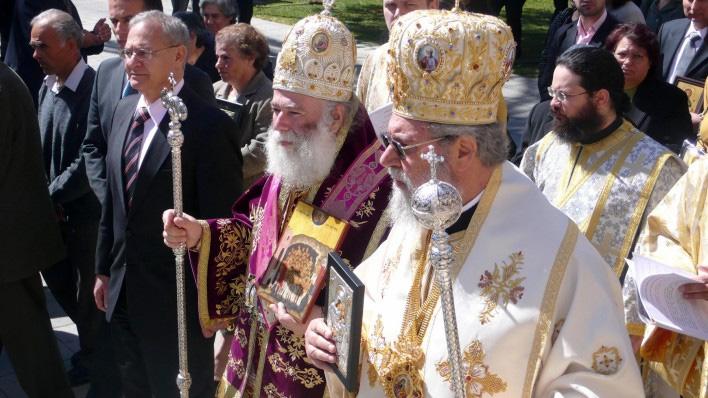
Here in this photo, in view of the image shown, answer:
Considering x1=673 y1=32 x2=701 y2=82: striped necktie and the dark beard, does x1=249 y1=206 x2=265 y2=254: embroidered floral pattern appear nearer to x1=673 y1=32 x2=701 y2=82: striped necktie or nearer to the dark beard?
the dark beard

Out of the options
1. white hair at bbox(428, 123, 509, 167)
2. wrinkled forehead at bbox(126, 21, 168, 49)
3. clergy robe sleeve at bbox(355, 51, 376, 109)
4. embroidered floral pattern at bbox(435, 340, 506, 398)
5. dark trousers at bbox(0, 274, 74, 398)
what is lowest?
dark trousers at bbox(0, 274, 74, 398)

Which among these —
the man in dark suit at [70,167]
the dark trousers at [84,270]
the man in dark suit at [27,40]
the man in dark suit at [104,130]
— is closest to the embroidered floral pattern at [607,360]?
the man in dark suit at [104,130]

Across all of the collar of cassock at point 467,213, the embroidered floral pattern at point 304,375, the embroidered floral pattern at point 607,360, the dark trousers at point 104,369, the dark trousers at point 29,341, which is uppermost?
the collar of cassock at point 467,213

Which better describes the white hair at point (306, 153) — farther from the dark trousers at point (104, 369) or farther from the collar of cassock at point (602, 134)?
the dark trousers at point (104, 369)

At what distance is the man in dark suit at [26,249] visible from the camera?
4.68 meters

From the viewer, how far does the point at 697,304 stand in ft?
10.3

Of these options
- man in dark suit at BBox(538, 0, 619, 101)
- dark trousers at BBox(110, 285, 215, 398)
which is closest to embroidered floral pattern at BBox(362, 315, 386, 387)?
dark trousers at BBox(110, 285, 215, 398)

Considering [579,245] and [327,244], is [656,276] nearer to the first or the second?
[579,245]

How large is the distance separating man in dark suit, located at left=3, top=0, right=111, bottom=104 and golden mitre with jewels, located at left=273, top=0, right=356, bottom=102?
4521 millimetres

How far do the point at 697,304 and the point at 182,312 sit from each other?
→ 192 centimetres

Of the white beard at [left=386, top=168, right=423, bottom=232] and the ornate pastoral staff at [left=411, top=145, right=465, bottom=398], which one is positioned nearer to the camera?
the ornate pastoral staff at [left=411, top=145, right=465, bottom=398]

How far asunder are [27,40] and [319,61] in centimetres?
502

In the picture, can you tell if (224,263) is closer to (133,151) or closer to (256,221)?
(256,221)

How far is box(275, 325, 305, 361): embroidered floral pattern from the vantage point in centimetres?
350
